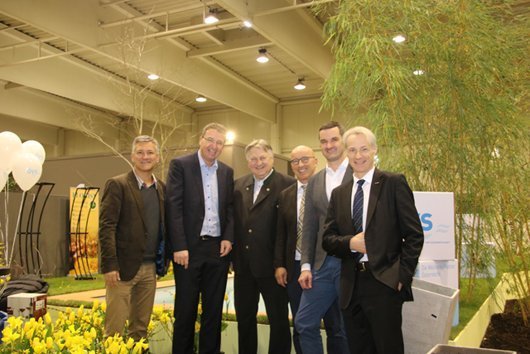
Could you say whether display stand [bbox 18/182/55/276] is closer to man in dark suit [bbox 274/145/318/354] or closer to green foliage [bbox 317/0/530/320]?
green foliage [bbox 317/0/530/320]

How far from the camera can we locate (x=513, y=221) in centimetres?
451

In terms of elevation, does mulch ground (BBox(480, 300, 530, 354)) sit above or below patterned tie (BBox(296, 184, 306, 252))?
below

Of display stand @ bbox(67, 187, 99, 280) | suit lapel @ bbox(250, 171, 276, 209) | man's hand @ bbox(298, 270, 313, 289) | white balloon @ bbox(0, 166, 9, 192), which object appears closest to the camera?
man's hand @ bbox(298, 270, 313, 289)

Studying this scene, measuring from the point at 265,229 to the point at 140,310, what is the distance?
2.94 feet

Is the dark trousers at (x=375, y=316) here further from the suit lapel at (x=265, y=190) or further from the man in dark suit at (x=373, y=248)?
the suit lapel at (x=265, y=190)

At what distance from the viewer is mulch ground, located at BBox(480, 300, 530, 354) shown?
4080 mm

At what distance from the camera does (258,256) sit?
299 centimetres

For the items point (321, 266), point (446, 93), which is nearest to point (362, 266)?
point (321, 266)

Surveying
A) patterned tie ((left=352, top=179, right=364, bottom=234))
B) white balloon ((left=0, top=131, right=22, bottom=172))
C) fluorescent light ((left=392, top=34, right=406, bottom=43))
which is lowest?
patterned tie ((left=352, top=179, right=364, bottom=234))

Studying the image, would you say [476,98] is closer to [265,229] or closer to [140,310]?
[265,229]

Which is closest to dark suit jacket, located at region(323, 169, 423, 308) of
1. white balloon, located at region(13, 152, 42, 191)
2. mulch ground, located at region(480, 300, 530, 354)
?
mulch ground, located at region(480, 300, 530, 354)

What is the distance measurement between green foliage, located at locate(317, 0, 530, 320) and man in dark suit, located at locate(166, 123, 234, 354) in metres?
1.37

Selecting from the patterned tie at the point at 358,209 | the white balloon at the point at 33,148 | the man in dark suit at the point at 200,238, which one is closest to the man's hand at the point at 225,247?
the man in dark suit at the point at 200,238

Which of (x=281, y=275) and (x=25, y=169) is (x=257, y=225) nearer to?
(x=281, y=275)
